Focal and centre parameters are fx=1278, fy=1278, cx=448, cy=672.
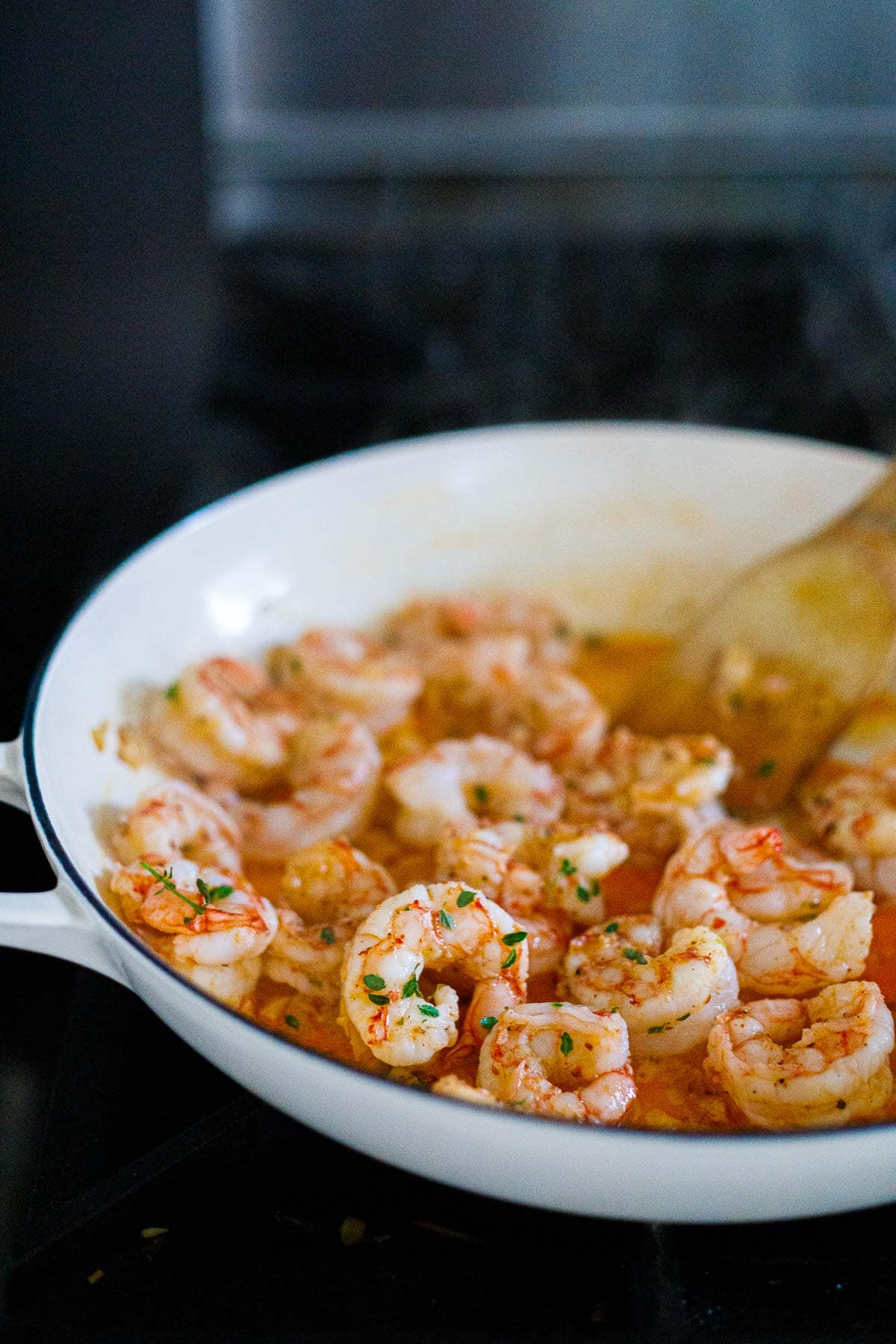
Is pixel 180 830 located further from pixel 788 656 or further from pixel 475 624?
pixel 788 656

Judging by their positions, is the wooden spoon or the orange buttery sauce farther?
the wooden spoon

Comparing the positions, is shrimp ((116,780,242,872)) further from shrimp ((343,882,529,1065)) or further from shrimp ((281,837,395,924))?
shrimp ((343,882,529,1065))

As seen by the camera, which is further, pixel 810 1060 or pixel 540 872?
pixel 540 872

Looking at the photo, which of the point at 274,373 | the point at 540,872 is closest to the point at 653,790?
the point at 540,872

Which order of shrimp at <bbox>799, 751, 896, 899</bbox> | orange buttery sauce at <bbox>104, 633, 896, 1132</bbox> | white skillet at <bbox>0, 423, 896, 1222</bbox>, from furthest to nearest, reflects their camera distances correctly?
1. shrimp at <bbox>799, 751, 896, 899</bbox>
2. orange buttery sauce at <bbox>104, 633, 896, 1132</bbox>
3. white skillet at <bbox>0, 423, 896, 1222</bbox>

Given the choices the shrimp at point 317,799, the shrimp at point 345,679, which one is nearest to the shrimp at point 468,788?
the shrimp at point 317,799

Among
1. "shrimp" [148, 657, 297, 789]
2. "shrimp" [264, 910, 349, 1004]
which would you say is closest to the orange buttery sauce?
"shrimp" [264, 910, 349, 1004]
